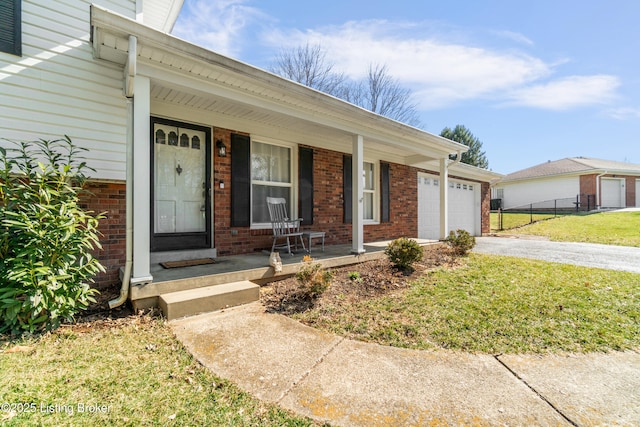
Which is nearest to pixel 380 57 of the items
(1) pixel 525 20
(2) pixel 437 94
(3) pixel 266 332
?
(2) pixel 437 94

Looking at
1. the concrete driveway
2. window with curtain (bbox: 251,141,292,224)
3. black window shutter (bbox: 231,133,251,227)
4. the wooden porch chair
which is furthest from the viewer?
the concrete driveway

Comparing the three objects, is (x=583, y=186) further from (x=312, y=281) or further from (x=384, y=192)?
(x=312, y=281)

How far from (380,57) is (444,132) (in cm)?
1362

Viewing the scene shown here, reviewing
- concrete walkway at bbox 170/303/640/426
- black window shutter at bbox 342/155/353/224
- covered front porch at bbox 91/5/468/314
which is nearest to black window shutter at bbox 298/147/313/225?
covered front porch at bbox 91/5/468/314

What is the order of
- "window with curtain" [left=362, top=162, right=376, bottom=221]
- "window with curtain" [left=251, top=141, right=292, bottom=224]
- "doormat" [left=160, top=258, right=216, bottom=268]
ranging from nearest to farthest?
"doormat" [left=160, top=258, right=216, bottom=268], "window with curtain" [left=251, top=141, right=292, bottom=224], "window with curtain" [left=362, top=162, right=376, bottom=221]

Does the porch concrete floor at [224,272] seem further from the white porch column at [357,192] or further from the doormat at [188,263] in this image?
the white porch column at [357,192]

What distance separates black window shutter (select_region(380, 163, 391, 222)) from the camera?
26.4 feet

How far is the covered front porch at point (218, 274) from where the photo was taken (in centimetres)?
323

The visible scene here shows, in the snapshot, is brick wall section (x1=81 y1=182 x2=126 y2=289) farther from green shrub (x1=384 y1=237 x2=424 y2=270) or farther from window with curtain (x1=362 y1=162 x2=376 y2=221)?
window with curtain (x1=362 y1=162 x2=376 y2=221)

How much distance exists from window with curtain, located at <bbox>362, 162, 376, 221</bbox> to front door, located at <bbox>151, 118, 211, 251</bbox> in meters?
4.29

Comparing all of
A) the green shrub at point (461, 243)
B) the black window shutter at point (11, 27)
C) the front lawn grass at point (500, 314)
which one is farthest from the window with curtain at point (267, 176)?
the green shrub at point (461, 243)

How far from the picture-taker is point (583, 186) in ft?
65.3

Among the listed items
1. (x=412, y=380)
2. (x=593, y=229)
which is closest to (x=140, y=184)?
(x=412, y=380)

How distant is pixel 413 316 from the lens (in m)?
3.36
